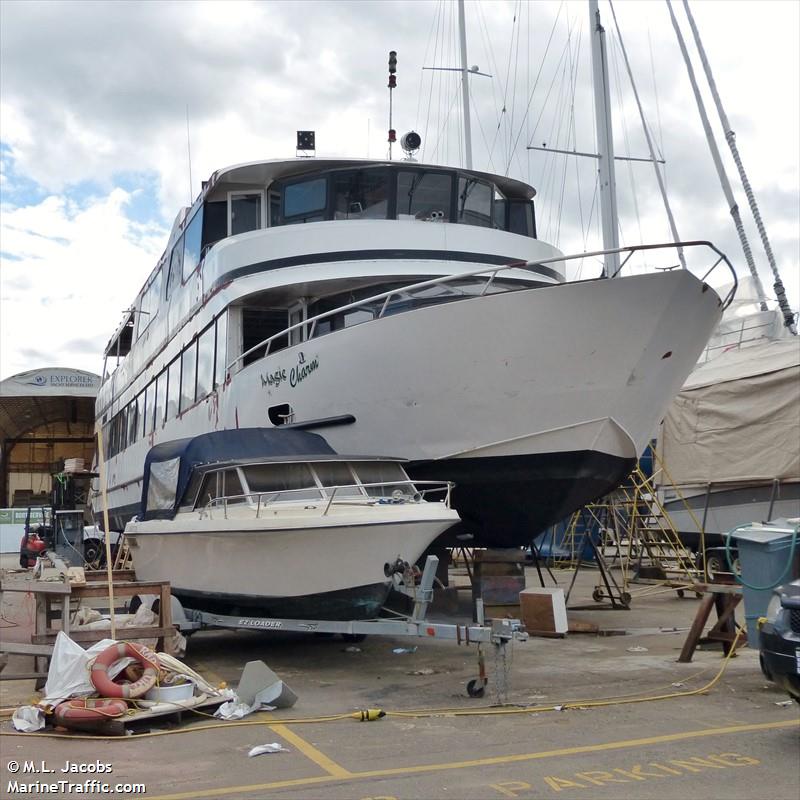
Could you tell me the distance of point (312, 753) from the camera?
5.66 metres

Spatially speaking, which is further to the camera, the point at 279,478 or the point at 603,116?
the point at 603,116

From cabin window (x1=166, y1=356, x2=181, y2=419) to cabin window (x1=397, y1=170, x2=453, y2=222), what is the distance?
5.35 metres

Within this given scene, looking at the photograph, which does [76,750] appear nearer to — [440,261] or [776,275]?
[440,261]

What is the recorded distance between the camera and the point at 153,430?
17.3m

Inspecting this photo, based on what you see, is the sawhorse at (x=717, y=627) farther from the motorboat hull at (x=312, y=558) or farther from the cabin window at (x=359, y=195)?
the cabin window at (x=359, y=195)

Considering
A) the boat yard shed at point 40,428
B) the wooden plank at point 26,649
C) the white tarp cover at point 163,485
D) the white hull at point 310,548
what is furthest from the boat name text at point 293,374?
the boat yard shed at point 40,428

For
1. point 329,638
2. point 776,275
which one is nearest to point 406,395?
point 329,638

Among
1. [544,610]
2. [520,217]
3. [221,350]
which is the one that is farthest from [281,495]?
[520,217]

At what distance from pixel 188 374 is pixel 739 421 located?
988 centimetres

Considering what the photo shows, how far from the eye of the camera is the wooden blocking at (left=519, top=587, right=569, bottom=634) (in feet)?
27.2

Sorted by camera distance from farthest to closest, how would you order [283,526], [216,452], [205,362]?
[205,362], [216,452], [283,526]

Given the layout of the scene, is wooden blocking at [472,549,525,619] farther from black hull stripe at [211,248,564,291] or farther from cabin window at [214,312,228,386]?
cabin window at [214,312,228,386]

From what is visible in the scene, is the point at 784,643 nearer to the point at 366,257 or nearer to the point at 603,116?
the point at 366,257

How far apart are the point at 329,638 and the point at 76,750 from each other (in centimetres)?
526
